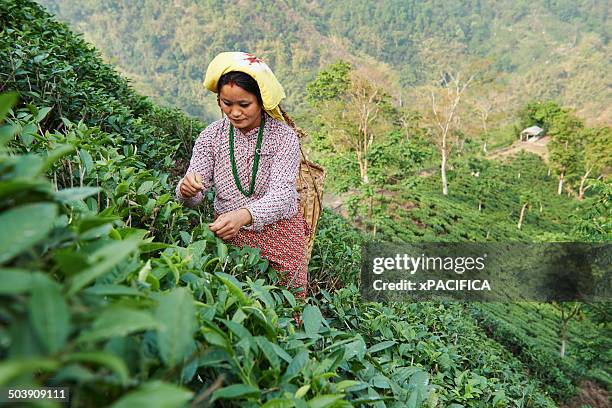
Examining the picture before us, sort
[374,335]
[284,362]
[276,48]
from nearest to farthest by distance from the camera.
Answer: [284,362], [374,335], [276,48]

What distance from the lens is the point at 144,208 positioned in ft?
4.01

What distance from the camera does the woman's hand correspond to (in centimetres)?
142

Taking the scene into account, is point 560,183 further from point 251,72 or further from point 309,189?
point 251,72

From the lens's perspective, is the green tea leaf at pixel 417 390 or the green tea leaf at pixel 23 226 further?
the green tea leaf at pixel 417 390

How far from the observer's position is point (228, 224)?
1434 mm

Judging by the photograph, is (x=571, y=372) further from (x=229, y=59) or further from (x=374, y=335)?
(x=229, y=59)

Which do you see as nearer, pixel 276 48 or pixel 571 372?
pixel 571 372

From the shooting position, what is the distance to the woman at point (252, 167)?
155 cm

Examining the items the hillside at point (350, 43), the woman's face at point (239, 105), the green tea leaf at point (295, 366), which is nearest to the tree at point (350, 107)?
the hillside at point (350, 43)

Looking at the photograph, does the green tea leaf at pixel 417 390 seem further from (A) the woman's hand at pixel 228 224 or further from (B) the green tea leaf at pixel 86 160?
(B) the green tea leaf at pixel 86 160

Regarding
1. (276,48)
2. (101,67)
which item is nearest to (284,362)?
(101,67)

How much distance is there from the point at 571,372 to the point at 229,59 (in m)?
8.57

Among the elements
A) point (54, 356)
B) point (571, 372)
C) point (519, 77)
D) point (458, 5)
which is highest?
point (458, 5)

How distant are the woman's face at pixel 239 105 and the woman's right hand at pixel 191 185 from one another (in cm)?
22
